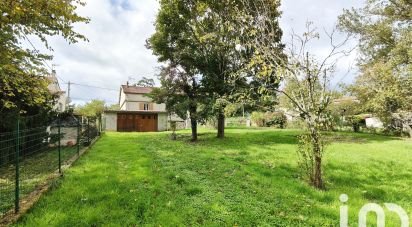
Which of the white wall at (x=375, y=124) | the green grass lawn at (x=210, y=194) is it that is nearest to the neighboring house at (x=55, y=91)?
the green grass lawn at (x=210, y=194)

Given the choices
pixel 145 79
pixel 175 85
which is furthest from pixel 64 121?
pixel 145 79

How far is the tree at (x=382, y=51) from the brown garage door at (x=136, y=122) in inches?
953

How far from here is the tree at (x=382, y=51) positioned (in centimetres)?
1659

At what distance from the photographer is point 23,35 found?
26.5 ft

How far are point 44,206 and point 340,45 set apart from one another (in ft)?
25.6

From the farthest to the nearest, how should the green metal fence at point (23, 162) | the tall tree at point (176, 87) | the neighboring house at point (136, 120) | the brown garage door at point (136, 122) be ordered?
the brown garage door at point (136, 122), the neighboring house at point (136, 120), the tall tree at point (176, 87), the green metal fence at point (23, 162)

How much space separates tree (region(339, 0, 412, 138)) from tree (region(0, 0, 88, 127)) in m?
16.6

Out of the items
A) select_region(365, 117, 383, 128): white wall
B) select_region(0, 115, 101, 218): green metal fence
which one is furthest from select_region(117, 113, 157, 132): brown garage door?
select_region(365, 117, 383, 128): white wall

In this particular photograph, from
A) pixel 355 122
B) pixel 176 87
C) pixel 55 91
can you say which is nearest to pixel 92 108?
pixel 55 91

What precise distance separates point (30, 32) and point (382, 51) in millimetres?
25898

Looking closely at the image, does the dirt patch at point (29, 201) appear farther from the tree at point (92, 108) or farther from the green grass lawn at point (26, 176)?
the tree at point (92, 108)

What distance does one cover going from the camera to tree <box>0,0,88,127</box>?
6.41 m

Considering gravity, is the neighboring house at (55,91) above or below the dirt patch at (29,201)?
above

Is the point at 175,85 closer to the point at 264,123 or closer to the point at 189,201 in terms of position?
the point at 189,201
